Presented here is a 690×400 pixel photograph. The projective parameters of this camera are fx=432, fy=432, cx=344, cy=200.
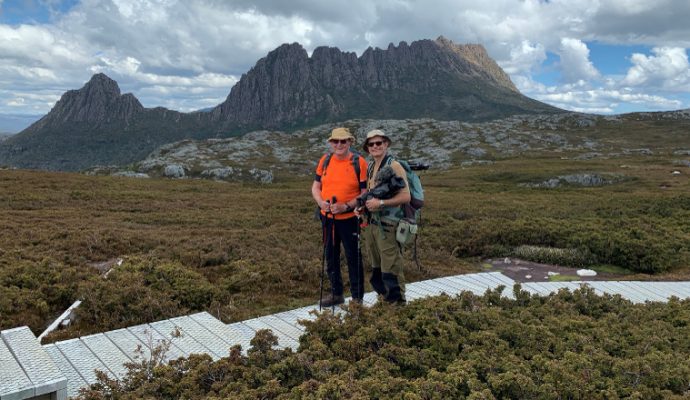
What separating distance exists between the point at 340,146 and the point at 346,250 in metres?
2.29

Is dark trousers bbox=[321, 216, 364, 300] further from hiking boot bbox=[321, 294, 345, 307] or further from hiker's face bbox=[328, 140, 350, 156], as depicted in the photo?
hiker's face bbox=[328, 140, 350, 156]

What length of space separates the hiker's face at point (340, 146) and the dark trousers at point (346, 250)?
1447 millimetres

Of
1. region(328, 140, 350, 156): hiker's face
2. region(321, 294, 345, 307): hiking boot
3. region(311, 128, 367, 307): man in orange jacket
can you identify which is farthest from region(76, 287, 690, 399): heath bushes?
region(328, 140, 350, 156): hiker's face

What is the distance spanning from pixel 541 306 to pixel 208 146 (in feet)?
465

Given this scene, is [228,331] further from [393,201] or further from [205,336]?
[393,201]

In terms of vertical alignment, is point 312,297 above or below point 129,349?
below

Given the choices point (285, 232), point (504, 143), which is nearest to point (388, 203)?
point (285, 232)

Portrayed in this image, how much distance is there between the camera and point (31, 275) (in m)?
11.1

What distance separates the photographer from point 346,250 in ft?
31.1

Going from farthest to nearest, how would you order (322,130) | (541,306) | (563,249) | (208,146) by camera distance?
(322,130)
(208,146)
(563,249)
(541,306)

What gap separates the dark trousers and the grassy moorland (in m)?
1.68

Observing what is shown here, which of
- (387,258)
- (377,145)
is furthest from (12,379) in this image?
(377,145)

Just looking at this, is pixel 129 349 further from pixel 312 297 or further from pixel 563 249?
pixel 563 249

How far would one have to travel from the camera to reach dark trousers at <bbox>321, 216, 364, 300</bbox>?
30.7 feet
